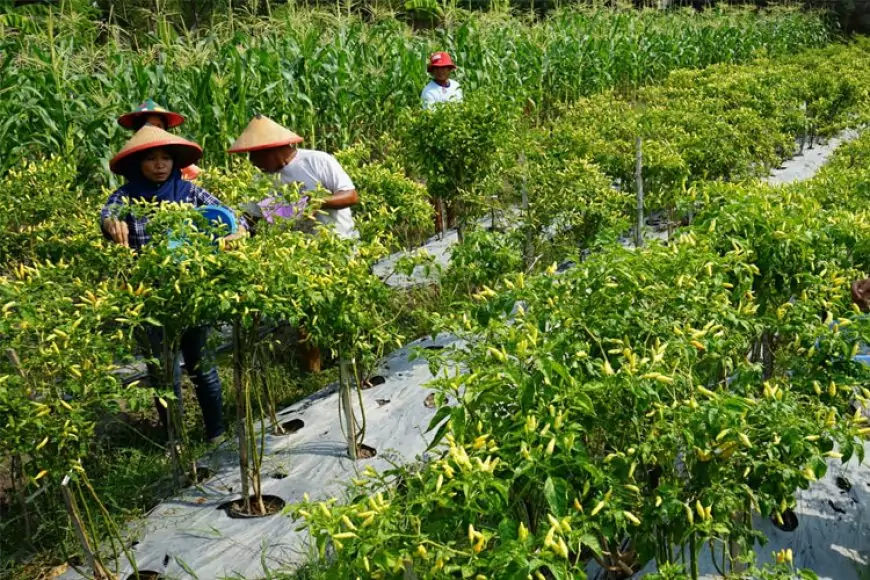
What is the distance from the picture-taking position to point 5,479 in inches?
184

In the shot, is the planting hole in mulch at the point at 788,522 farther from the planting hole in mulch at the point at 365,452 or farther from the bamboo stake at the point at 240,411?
the bamboo stake at the point at 240,411

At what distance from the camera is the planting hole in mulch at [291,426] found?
480cm

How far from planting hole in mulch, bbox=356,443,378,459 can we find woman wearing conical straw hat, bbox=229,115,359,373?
0.92 meters

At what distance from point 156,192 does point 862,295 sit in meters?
3.82

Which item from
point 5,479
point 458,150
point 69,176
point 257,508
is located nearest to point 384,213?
point 458,150

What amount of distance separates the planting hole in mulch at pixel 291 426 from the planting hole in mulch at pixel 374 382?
0.57 m

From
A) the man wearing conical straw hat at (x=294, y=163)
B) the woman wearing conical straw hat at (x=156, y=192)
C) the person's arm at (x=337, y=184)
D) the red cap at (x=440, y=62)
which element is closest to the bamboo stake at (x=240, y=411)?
the woman wearing conical straw hat at (x=156, y=192)

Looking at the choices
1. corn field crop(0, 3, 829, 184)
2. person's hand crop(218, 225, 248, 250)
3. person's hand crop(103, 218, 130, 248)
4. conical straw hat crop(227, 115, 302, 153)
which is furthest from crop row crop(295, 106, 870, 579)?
corn field crop(0, 3, 829, 184)

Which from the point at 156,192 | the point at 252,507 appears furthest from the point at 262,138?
the point at 252,507

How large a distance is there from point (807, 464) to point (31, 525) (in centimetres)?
405

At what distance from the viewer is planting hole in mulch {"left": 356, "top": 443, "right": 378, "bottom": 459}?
4477 millimetres

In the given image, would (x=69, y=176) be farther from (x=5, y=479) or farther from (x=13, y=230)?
(x=5, y=479)

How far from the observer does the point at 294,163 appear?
515cm

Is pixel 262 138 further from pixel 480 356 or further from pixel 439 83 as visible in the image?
pixel 439 83
